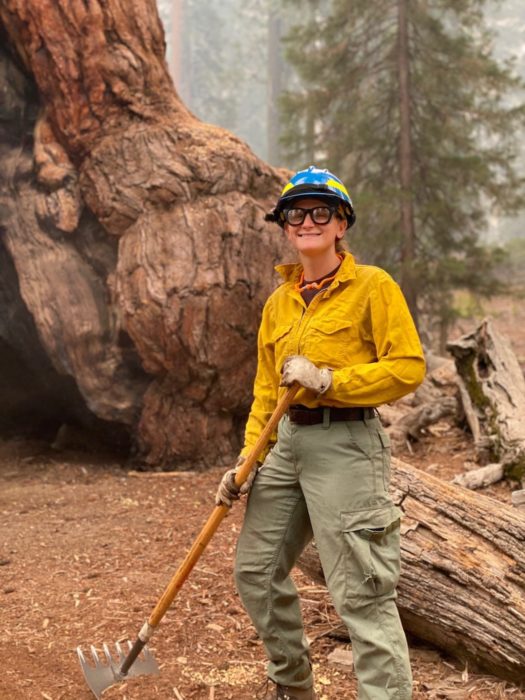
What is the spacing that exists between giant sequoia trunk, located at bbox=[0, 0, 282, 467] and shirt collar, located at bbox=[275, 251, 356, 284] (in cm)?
371

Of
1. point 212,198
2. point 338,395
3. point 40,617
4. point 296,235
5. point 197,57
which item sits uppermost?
point 197,57

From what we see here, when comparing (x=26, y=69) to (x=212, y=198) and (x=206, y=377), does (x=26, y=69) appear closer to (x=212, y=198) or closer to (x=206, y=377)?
(x=212, y=198)

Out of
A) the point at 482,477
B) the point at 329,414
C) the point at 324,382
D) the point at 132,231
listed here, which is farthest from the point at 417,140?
the point at 324,382

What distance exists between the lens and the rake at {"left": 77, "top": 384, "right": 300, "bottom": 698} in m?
3.03

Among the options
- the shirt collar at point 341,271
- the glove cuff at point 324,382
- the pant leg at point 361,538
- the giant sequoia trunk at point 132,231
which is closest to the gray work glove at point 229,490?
the pant leg at point 361,538

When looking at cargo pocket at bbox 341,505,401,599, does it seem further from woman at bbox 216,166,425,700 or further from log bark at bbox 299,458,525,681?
log bark at bbox 299,458,525,681

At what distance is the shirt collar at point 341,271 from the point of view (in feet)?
9.94

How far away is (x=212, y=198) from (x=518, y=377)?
3.52m

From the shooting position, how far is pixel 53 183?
23.9 ft

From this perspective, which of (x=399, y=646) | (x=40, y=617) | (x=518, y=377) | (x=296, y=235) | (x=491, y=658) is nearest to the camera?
(x=399, y=646)

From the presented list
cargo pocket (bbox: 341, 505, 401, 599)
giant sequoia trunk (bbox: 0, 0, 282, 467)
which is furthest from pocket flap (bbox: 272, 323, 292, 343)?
giant sequoia trunk (bbox: 0, 0, 282, 467)

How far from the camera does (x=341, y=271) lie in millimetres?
3061

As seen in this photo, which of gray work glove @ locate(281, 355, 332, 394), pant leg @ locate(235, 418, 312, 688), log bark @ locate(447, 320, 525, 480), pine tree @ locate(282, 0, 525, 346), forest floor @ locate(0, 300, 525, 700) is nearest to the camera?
gray work glove @ locate(281, 355, 332, 394)

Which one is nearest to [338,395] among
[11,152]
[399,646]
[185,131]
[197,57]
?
[399,646]
